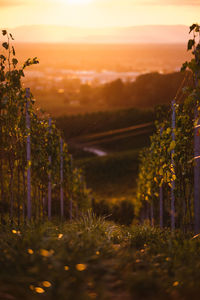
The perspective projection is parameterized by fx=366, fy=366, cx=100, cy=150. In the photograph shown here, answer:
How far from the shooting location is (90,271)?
3205 mm

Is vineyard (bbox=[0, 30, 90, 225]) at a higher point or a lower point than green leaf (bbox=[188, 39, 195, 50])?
lower

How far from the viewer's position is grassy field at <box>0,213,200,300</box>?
300 cm

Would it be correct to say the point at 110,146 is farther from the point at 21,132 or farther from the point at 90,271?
the point at 90,271

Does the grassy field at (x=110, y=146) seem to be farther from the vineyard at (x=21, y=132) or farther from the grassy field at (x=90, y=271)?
the grassy field at (x=90, y=271)

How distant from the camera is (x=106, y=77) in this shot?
120 metres

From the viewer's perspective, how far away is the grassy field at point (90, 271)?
118 inches

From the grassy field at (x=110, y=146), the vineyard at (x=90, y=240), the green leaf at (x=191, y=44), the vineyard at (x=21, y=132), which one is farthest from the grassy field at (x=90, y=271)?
the grassy field at (x=110, y=146)

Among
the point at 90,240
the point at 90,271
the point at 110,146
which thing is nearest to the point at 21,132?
the point at 90,240

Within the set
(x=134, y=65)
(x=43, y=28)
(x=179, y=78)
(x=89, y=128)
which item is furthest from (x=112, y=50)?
(x=89, y=128)

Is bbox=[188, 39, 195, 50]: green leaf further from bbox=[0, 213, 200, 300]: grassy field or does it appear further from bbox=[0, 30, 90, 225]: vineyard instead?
bbox=[0, 213, 200, 300]: grassy field

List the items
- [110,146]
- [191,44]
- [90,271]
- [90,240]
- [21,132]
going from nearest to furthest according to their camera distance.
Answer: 1. [90,271]
2. [90,240]
3. [191,44]
4. [21,132]
5. [110,146]

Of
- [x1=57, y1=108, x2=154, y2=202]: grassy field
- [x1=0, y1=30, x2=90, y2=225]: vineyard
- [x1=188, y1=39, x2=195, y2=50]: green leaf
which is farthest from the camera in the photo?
[x1=57, y1=108, x2=154, y2=202]: grassy field

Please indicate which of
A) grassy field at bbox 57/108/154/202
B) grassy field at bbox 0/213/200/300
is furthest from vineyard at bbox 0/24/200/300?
grassy field at bbox 57/108/154/202

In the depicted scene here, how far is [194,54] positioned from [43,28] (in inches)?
8063
